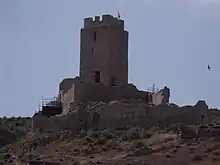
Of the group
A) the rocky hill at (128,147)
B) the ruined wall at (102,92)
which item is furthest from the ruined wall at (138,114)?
the ruined wall at (102,92)

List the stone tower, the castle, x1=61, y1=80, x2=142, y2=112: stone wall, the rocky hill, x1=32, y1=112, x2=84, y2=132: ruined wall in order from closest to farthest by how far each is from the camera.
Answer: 1. the rocky hill
2. the castle
3. x1=32, y1=112, x2=84, y2=132: ruined wall
4. x1=61, y1=80, x2=142, y2=112: stone wall
5. the stone tower

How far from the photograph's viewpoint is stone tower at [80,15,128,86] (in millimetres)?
50844

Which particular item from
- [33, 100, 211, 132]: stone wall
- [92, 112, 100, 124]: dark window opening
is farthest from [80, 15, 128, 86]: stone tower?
[33, 100, 211, 132]: stone wall

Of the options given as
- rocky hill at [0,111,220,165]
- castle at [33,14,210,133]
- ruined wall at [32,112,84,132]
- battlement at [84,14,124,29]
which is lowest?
rocky hill at [0,111,220,165]

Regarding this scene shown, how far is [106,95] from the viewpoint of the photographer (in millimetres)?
48719

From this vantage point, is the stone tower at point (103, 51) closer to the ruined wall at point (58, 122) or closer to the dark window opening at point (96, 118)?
the ruined wall at point (58, 122)

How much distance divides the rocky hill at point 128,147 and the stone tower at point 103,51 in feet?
26.6

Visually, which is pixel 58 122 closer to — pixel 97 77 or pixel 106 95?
pixel 106 95

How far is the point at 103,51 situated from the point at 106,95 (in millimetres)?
3825

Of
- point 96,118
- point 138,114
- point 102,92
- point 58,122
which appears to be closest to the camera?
point 138,114

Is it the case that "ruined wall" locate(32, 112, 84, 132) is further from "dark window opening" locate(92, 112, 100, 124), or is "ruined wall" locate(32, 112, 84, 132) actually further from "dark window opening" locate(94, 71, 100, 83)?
"dark window opening" locate(94, 71, 100, 83)

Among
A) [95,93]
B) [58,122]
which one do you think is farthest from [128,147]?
[95,93]

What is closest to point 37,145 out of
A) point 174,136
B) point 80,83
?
point 80,83

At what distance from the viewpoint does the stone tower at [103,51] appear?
167 ft
